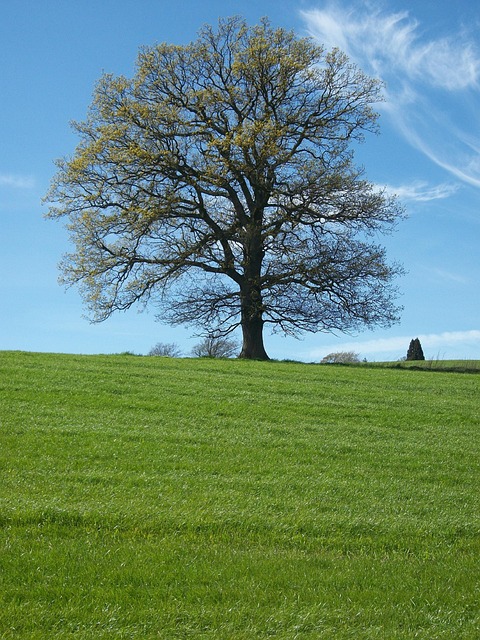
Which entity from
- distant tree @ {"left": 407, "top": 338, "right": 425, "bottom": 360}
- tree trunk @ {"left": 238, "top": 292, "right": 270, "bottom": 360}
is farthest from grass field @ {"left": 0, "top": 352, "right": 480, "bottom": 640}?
distant tree @ {"left": 407, "top": 338, "right": 425, "bottom": 360}

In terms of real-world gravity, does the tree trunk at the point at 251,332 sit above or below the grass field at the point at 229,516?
above

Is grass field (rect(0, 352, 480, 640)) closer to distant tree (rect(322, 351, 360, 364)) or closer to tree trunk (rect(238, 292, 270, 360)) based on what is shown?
tree trunk (rect(238, 292, 270, 360))

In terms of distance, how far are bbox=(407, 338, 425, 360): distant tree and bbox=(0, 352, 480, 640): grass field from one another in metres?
23.9

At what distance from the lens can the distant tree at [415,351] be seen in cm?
4103

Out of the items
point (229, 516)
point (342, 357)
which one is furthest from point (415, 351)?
point (229, 516)

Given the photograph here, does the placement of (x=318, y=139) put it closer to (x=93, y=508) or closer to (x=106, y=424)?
(x=106, y=424)

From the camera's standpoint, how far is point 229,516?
9273mm

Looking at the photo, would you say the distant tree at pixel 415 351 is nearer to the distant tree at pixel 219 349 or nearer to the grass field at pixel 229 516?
the distant tree at pixel 219 349

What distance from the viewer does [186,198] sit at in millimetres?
32219

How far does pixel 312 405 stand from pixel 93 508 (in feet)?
29.4

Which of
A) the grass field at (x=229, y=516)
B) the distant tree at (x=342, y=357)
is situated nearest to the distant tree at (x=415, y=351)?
the distant tree at (x=342, y=357)

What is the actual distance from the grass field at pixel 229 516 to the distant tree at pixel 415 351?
78.3 ft

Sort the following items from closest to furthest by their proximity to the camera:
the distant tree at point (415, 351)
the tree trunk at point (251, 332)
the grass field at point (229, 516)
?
the grass field at point (229, 516) → the tree trunk at point (251, 332) → the distant tree at point (415, 351)

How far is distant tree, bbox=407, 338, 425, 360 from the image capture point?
41034mm
